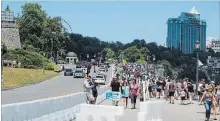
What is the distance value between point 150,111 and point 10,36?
3195 inches

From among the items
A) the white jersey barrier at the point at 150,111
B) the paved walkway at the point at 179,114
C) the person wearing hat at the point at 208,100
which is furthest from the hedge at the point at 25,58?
the person wearing hat at the point at 208,100

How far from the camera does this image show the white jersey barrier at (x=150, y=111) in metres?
17.1

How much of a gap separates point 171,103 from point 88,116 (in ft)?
43.6

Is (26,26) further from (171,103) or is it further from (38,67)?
(171,103)

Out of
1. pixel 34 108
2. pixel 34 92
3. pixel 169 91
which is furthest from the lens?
pixel 34 92

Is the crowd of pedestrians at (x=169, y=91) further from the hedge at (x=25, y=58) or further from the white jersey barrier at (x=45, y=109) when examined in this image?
the hedge at (x=25, y=58)

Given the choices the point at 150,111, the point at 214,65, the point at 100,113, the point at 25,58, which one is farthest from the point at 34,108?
the point at 214,65

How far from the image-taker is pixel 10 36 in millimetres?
95812

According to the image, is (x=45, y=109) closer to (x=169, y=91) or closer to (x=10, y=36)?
(x=169, y=91)

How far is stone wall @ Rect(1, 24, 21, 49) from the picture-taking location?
94.5m

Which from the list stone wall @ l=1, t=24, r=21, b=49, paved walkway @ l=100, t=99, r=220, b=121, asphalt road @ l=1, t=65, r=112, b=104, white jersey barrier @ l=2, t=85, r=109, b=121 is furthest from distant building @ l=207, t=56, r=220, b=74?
white jersey barrier @ l=2, t=85, r=109, b=121

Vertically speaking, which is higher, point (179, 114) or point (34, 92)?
point (34, 92)

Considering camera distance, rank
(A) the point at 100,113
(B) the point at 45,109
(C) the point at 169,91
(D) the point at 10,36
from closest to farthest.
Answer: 1. (B) the point at 45,109
2. (A) the point at 100,113
3. (C) the point at 169,91
4. (D) the point at 10,36

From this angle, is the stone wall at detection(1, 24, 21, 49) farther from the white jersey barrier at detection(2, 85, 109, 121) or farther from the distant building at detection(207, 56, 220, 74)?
the distant building at detection(207, 56, 220, 74)
